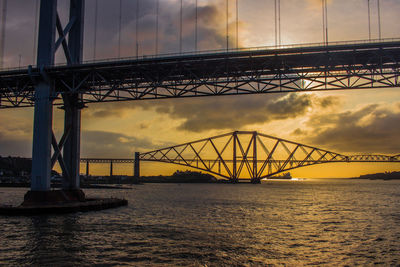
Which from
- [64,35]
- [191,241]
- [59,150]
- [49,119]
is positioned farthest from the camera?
[64,35]

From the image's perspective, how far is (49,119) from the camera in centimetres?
3438

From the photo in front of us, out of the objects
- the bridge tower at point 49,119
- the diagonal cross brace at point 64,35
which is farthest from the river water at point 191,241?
the diagonal cross brace at point 64,35

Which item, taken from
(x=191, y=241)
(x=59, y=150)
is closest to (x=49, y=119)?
(x=59, y=150)

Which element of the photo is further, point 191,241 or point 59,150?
point 59,150

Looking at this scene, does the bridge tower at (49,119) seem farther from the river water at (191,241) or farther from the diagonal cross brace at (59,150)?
the river water at (191,241)

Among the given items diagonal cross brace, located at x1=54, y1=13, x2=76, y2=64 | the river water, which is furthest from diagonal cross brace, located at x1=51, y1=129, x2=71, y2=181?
diagonal cross brace, located at x1=54, y1=13, x2=76, y2=64

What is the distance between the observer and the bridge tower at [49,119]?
111ft

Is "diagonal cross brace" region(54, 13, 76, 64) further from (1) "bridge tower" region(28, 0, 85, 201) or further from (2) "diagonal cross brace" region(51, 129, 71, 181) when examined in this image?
(2) "diagonal cross brace" region(51, 129, 71, 181)

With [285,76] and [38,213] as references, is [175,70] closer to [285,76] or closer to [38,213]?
[285,76]

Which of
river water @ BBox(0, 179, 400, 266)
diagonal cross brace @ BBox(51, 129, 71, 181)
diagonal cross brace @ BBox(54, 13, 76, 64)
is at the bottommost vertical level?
river water @ BBox(0, 179, 400, 266)

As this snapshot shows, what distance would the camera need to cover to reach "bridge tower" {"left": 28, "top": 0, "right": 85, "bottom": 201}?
3394 centimetres

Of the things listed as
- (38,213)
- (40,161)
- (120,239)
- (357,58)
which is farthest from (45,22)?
(357,58)

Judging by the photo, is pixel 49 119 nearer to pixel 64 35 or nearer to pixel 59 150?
pixel 59 150

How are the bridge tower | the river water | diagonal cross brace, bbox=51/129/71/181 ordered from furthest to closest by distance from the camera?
diagonal cross brace, bbox=51/129/71/181 → the bridge tower → the river water
